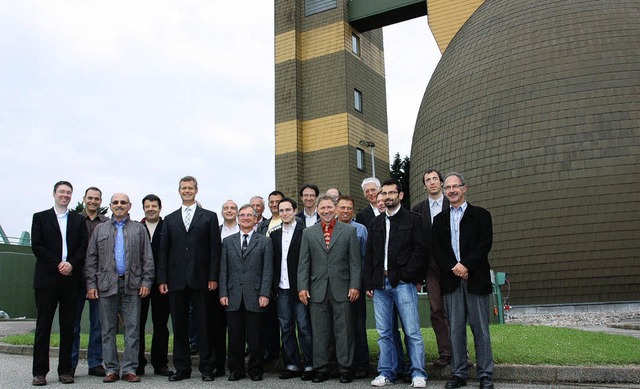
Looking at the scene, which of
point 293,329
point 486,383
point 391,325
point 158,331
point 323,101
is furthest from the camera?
point 323,101

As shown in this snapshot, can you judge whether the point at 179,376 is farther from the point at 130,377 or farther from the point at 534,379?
the point at 534,379

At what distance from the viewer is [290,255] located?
23.2 feet

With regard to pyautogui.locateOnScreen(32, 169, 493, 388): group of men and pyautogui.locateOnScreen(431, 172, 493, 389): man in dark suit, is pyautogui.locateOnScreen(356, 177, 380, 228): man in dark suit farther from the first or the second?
pyautogui.locateOnScreen(431, 172, 493, 389): man in dark suit

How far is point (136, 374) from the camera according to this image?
273 inches

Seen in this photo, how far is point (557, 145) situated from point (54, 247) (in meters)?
11.6

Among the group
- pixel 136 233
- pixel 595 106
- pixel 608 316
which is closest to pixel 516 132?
pixel 595 106

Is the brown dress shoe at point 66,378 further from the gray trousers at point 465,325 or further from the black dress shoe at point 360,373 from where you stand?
the gray trousers at point 465,325

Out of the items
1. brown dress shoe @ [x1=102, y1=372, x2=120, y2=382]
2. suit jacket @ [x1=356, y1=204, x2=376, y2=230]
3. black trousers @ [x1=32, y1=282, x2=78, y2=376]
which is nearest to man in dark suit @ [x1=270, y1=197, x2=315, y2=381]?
suit jacket @ [x1=356, y1=204, x2=376, y2=230]

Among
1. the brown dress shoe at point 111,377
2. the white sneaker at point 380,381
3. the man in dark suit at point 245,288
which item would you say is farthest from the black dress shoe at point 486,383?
the brown dress shoe at point 111,377

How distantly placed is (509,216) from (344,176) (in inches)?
370

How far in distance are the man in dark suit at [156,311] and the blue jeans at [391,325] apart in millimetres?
2559

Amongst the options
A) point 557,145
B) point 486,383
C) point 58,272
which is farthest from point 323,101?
point 486,383

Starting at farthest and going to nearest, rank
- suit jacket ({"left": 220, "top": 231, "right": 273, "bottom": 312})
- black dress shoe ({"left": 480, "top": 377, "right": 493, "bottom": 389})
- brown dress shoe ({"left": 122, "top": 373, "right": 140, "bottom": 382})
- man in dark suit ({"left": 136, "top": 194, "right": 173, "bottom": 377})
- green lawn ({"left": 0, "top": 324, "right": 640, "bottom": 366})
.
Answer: man in dark suit ({"left": 136, "top": 194, "right": 173, "bottom": 377}) < suit jacket ({"left": 220, "top": 231, "right": 273, "bottom": 312}) < brown dress shoe ({"left": 122, "top": 373, "right": 140, "bottom": 382}) < green lawn ({"left": 0, "top": 324, "right": 640, "bottom": 366}) < black dress shoe ({"left": 480, "top": 377, "right": 493, "bottom": 389})

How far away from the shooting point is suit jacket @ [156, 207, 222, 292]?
22.7 feet
